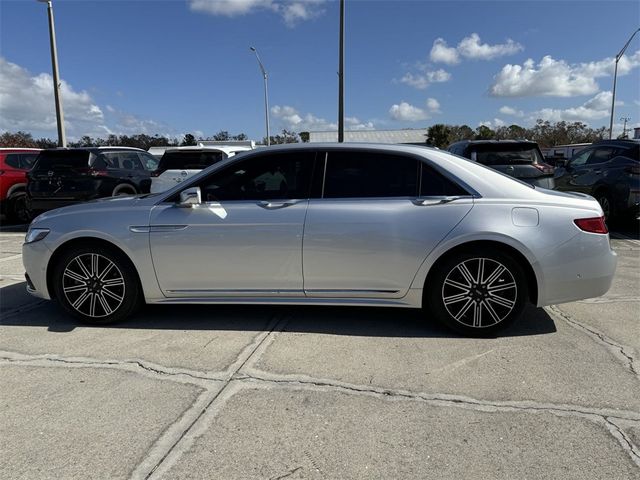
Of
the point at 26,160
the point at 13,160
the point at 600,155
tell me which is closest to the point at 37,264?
the point at 13,160

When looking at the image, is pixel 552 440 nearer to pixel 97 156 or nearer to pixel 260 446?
pixel 260 446

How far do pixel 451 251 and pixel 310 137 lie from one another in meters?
55.2

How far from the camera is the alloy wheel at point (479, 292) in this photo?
12.8ft

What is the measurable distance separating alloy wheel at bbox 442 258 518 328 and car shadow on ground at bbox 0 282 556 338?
21 cm

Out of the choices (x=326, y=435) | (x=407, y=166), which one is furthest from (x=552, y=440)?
(x=407, y=166)

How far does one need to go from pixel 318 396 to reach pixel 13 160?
11.5 metres

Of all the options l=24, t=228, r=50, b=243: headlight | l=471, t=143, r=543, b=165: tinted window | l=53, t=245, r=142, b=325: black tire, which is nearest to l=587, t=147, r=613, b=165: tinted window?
l=471, t=143, r=543, b=165: tinted window

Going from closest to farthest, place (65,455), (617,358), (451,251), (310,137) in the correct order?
(65,455)
(617,358)
(451,251)
(310,137)

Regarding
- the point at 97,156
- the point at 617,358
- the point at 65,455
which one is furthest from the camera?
the point at 97,156

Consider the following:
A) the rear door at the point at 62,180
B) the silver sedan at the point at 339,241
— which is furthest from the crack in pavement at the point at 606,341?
the rear door at the point at 62,180

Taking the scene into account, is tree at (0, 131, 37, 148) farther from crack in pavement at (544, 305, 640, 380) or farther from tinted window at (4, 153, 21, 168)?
crack in pavement at (544, 305, 640, 380)

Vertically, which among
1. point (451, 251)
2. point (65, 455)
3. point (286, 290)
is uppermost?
point (451, 251)

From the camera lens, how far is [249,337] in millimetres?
4043

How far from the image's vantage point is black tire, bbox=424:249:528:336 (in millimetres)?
3869
